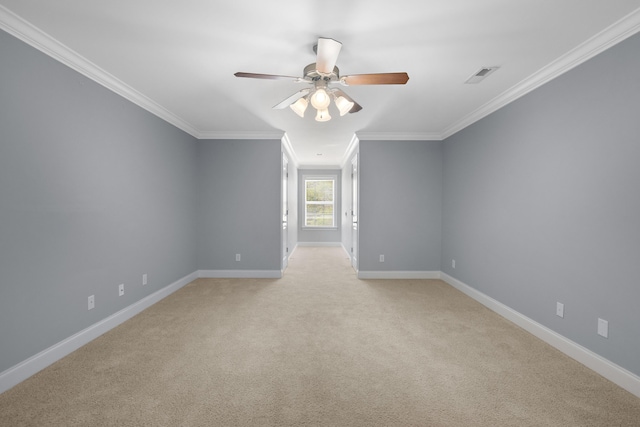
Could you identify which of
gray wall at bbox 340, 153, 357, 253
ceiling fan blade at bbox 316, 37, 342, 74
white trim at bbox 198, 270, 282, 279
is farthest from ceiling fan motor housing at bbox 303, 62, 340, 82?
gray wall at bbox 340, 153, 357, 253

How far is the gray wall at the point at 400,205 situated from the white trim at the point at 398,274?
6 cm

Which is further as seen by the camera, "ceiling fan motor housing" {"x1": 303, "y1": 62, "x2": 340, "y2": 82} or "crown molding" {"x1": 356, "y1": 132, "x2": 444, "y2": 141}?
"crown molding" {"x1": 356, "y1": 132, "x2": 444, "y2": 141}

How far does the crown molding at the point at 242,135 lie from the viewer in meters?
4.75

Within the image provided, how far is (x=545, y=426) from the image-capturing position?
1584 mm

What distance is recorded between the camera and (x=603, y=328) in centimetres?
212

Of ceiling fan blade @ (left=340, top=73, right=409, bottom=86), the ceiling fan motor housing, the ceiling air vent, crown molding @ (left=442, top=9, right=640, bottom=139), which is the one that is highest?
the ceiling air vent

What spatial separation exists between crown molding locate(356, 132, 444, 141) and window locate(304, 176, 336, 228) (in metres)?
3.89

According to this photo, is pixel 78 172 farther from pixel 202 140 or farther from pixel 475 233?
pixel 475 233

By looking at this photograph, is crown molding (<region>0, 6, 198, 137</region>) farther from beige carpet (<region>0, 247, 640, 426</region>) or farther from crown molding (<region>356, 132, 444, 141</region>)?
crown molding (<region>356, 132, 444, 141</region>)

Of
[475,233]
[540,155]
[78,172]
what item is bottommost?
[475,233]

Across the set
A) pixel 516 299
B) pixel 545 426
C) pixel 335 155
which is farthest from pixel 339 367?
pixel 335 155

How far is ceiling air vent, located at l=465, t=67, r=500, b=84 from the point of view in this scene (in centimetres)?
261

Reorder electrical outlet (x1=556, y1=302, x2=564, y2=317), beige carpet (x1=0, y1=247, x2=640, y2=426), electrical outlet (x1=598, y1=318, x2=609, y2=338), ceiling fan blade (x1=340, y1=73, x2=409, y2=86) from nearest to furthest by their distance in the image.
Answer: beige carpet (x1=0, y1=247, x2=640, y2=426), ceiling fan blade (x1=340, y1=73, x2=409, y2=86), electrical outlet (x1=598, y1=318, x2=609, y2=338), electrical outlet (x1=556, y1=302, x2=564, y2=317)

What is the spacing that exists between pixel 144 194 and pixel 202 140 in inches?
70.2
